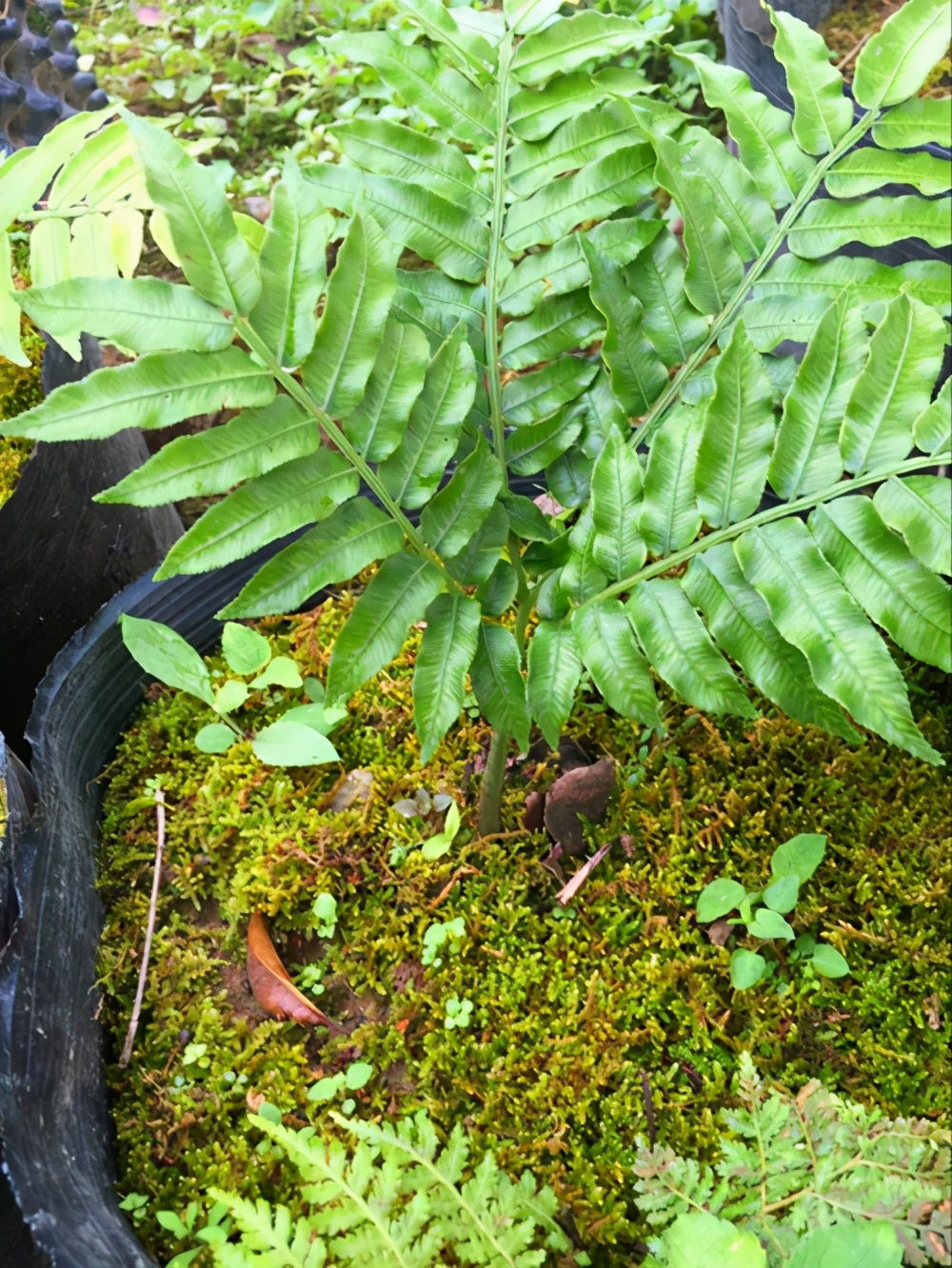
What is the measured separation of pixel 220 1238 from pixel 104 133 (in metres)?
1.63

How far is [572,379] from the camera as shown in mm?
1503

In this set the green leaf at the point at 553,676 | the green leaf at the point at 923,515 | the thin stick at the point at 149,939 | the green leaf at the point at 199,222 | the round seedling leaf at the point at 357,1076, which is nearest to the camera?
the green leaf at the point at 199,222

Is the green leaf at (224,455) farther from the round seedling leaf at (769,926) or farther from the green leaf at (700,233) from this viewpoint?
the round seedling leaf at (769,926)

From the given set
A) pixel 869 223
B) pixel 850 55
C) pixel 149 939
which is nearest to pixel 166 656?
pixel 149 939

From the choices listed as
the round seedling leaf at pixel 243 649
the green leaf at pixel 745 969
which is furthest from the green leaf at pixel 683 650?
the round seedling leaf at pixel 243 649

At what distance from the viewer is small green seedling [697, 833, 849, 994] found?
5.00 ft

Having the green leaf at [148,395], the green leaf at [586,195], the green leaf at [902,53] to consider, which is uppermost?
the green leaf at [902,53]

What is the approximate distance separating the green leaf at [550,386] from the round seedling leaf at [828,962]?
1.00 meters

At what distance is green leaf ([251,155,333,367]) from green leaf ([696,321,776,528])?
1.66ft

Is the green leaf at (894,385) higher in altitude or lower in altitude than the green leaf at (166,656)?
higher

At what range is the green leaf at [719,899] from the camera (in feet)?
5.16

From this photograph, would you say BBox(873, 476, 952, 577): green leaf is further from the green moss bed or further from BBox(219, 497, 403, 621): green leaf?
the green moss bed

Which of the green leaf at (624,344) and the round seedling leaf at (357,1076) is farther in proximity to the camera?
the round seedling leaf at (357,1076)

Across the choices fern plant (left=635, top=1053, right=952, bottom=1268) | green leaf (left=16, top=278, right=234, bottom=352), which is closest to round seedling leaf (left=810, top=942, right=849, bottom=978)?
fern plant (left=635, top=1053, right=952, bottom=1268)
